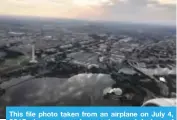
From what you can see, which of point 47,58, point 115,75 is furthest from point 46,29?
point 115,75

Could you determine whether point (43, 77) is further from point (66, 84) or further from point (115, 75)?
point (115, 75)

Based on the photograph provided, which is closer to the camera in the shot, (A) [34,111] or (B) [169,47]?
(A) [34,111]

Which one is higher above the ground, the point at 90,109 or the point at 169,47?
the point at 169,47

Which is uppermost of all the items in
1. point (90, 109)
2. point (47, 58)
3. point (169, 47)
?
point (169, 47)

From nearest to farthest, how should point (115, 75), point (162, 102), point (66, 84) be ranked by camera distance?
point (162, 102), point (66, 84), point (115, 75)
